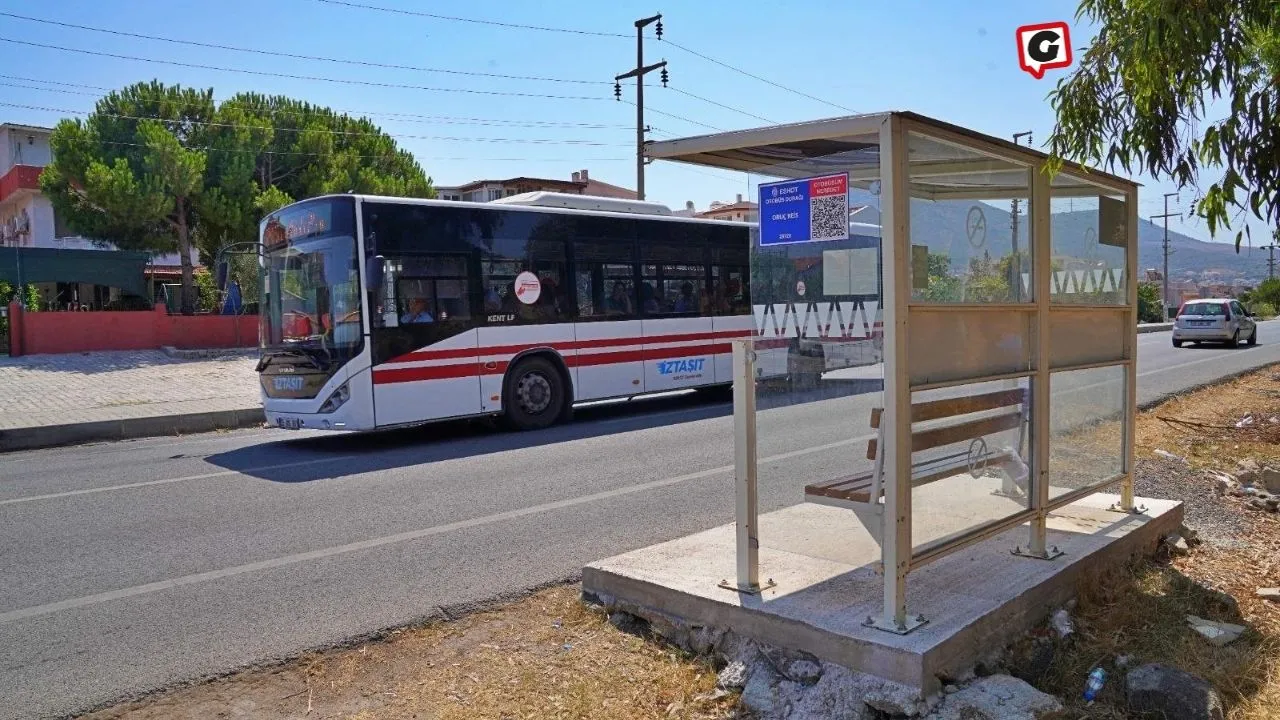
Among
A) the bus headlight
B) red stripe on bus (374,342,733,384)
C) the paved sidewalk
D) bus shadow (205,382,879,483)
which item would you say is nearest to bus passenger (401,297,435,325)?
red stripe on bus (374,342,733,384)

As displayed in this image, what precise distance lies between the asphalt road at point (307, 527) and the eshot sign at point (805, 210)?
0.81 m

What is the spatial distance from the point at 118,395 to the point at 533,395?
8917 millimetres

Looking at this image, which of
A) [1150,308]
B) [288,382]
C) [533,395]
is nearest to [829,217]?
[533,395]

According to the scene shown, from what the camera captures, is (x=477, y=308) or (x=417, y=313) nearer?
(x=417, y=313)

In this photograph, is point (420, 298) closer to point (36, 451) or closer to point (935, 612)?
point (36, 451)

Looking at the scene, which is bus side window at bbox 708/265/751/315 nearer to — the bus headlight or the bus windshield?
the bus windshield

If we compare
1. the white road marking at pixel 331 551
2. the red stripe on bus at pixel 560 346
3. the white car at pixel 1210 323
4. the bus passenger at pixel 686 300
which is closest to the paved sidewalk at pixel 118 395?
the red stripe on bus at pixel 560 346

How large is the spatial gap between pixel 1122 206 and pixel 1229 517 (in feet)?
8.73

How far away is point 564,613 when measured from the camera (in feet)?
15.7

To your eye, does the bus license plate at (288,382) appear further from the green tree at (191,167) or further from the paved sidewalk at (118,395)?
the green tree at (191,167)

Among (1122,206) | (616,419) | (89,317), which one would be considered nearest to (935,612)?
(1122,206)

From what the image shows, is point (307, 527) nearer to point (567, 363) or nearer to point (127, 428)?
point (567, 363)

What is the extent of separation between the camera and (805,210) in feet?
14.3

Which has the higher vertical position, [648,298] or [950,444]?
[648,298]
